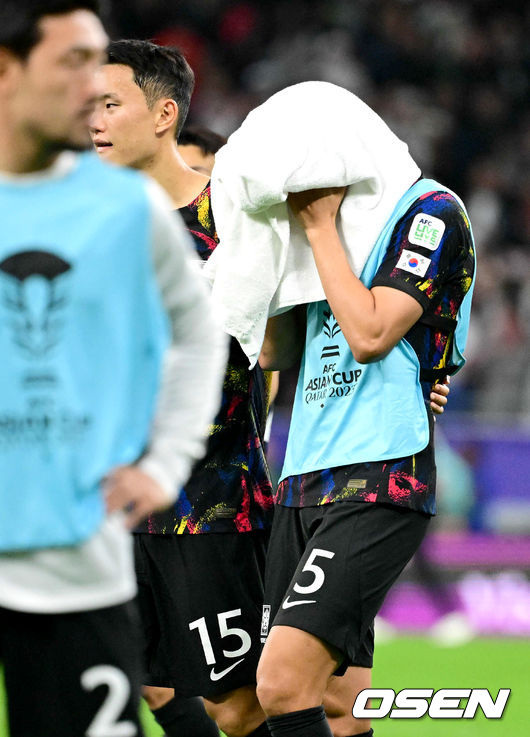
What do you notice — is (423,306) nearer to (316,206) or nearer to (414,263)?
(414,263)

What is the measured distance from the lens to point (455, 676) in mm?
7238

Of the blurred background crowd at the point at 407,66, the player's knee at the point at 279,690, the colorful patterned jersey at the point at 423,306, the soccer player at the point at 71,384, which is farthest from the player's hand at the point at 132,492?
the blurred background crowd at the point at 407,66

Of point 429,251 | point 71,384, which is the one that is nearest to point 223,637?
point 429,251

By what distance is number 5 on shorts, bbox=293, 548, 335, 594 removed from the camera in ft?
10.9

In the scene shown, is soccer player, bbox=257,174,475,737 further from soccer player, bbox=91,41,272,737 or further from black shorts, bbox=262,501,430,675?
soccer player, bbox=91,41,272,737

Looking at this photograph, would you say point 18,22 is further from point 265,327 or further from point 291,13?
point 291,13

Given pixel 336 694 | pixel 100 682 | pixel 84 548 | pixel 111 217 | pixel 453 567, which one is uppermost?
pixel 111 217

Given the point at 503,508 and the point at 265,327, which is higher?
the point at 265,327

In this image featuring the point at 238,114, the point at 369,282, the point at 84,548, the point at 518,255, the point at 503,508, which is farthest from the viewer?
the point at 238,114

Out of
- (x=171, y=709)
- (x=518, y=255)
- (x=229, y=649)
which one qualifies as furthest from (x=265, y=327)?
(x=518, y=255)

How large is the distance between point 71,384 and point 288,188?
1.47m

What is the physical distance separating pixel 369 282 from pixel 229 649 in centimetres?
125

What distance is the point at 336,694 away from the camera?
3.78 metres

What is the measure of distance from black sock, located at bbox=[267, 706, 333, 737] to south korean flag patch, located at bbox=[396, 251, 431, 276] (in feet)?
3.81
